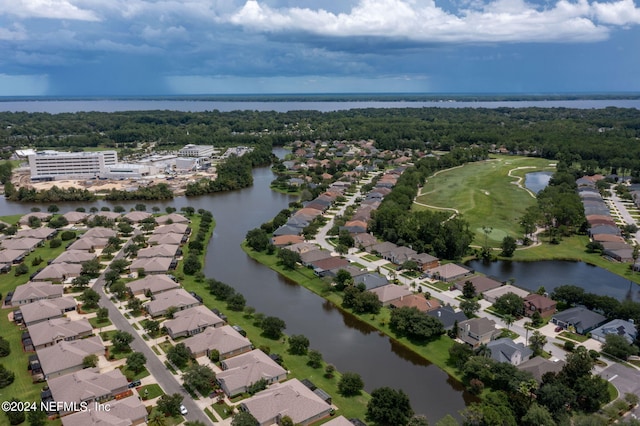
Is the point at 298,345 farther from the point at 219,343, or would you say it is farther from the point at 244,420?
the point at 244,420

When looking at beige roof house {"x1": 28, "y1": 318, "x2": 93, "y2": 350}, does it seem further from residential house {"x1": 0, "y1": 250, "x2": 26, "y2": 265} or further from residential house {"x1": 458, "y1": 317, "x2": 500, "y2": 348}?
residential house {"x1": 458, "y1": 317, "x2": 500, "y2": 348}

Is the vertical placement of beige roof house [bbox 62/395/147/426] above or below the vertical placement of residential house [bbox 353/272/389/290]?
below

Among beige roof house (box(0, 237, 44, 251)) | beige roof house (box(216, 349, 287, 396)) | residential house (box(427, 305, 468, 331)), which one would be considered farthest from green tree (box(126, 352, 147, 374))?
beige roof house (box(0, 237, 44, 251))

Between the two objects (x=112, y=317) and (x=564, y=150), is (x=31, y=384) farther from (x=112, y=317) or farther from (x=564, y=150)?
(x=564, y=150)

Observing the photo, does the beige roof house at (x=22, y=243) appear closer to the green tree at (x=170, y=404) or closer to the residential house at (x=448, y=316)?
the green tree at (x=170, y=404)

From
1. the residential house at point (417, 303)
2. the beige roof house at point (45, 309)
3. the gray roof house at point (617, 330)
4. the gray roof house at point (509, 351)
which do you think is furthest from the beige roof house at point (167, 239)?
the gray roof house at point (617, 330)

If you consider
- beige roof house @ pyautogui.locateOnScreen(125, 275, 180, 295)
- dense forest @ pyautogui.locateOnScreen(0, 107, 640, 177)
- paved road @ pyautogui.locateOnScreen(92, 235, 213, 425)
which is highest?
dense forest @ pyautogui.locateOnScreen(0, 107, 640, 177)

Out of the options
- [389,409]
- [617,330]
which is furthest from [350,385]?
[617,330]
